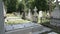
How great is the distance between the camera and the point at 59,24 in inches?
396

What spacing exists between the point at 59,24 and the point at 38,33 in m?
2.86

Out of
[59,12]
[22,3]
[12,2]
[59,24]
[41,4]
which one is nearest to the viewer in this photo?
[59,24]

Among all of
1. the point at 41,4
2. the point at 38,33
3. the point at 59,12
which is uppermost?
the point at 41,4

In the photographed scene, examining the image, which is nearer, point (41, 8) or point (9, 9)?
point (41, 8)

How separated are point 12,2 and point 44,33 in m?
14.2

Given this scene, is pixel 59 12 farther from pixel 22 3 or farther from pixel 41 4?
pixel 22 3

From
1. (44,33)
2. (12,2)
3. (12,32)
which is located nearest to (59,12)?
(44,33)

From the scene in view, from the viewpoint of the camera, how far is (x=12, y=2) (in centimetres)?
2089

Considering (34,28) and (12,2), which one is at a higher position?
(12,2)

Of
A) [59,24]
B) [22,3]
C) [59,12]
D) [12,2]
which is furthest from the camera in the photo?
[22,3]

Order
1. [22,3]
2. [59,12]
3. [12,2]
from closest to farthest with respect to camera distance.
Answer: [59,12] < [12,2] < [22,3]

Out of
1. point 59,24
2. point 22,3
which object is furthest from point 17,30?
point 22,3

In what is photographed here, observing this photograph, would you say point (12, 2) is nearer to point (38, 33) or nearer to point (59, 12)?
point (59, 12)

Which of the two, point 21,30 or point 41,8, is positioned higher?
point 41,8
